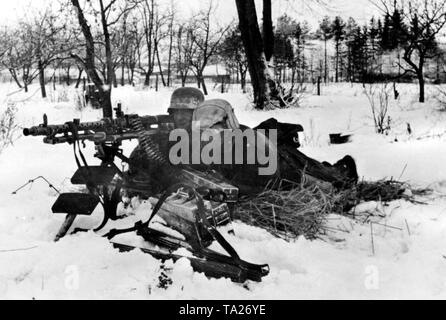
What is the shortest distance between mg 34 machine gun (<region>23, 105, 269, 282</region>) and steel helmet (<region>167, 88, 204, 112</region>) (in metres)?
0.27

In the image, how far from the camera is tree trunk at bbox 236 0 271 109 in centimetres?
1050

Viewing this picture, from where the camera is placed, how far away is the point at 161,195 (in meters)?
2.84

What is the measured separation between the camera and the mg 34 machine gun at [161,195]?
2.26 meters

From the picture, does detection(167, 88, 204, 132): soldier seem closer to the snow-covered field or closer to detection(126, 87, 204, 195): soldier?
detection(126, 87, 204, 195): soldier

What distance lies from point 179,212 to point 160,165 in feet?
1.80

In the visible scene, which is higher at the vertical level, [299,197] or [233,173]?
[233,173]

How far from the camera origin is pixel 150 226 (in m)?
2.81

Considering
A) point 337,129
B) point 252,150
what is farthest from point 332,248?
point 337,129

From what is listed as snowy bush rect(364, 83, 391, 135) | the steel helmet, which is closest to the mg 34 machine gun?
the steel helmet

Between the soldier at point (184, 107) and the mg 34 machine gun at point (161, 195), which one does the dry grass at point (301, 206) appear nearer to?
the mg 34 machine gun at point (161, 195)

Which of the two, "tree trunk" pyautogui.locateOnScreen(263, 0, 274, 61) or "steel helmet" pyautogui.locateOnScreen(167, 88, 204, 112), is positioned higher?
"tree trunk" pyautogui.locateOnScreen(263, 0, 274, 61)

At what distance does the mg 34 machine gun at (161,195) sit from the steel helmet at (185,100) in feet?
0.90
